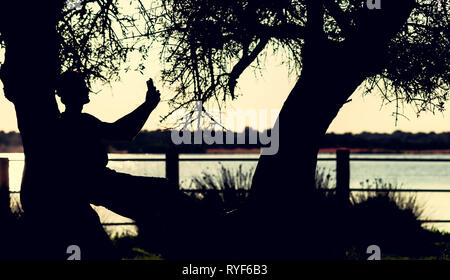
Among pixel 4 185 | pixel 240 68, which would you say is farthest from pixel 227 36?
pixel 4 185

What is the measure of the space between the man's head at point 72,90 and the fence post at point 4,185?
5.33m

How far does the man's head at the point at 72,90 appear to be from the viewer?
4516 mm

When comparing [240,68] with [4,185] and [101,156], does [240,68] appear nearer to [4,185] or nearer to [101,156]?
[101,156]

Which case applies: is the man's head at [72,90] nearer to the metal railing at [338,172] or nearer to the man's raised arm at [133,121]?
the man's raised arm at [133,121]

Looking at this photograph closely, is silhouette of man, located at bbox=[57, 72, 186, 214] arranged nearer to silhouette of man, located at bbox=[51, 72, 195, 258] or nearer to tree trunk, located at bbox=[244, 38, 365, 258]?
silhouette of man, located at bbox=[51, 72, 195, 258]

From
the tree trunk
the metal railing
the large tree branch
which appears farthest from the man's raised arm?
the metal railing

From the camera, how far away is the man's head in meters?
4.52

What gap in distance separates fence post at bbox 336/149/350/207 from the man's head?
5973 mm

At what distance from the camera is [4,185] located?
9.71 m

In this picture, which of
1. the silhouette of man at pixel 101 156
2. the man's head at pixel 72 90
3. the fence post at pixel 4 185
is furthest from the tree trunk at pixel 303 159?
the fence post at pixel 4 185

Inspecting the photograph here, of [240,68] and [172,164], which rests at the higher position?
[240,68]

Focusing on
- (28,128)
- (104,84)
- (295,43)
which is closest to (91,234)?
(28,128)

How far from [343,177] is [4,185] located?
18.1ft

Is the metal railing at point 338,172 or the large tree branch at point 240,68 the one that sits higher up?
the large tree branch at point 240,68
